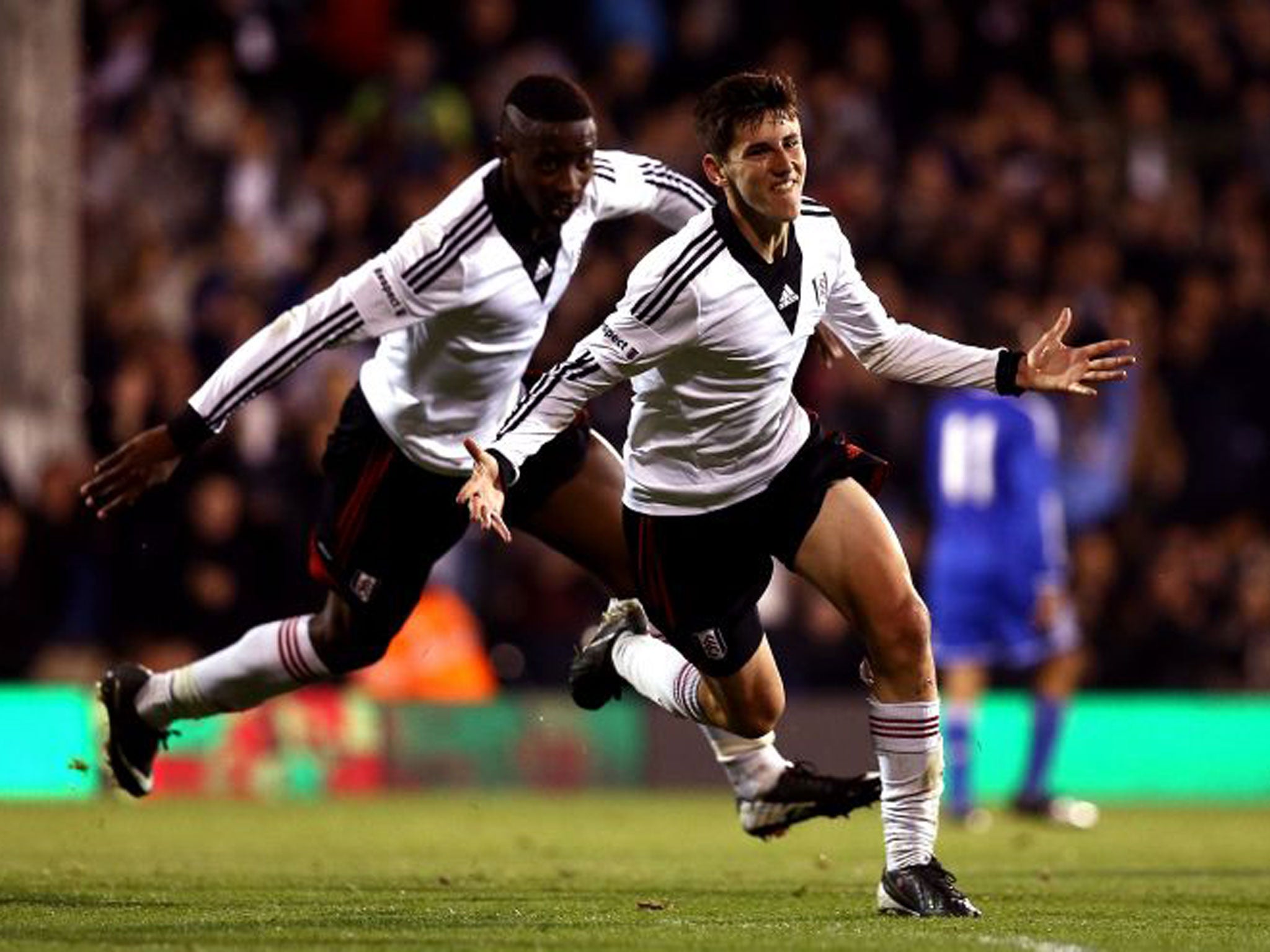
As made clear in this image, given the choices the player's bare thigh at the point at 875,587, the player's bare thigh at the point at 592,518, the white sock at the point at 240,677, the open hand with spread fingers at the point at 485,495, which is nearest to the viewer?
the open hand with spread fingers at the point at 485,495

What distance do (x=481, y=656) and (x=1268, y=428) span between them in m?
5.39

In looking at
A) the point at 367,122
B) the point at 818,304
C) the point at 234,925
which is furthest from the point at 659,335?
the point at 367,122

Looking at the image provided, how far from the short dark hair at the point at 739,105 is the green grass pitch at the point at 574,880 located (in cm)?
212

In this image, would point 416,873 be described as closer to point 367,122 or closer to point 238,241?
point 238,241


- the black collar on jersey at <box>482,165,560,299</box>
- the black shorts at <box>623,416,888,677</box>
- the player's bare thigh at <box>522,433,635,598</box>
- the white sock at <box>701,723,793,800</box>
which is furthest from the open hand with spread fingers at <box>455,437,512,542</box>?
the white sock at <box>701,723,793,800</box>

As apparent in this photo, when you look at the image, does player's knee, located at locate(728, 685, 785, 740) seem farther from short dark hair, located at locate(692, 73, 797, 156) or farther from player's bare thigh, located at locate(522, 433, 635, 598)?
short dark hair, located at locate(692, 73, 797, 156)

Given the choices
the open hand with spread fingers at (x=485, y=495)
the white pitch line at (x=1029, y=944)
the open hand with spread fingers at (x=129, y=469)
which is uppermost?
the open hand with spread fingers at (x=129, y=469)

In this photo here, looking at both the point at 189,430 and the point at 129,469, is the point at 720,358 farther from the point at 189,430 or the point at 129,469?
the point at 129,469

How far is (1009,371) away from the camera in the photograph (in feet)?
24.9

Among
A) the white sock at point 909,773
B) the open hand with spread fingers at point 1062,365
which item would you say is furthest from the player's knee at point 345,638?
the open hand with spread fingers at point 1062,365

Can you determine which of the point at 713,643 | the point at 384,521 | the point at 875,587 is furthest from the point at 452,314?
the point at 875,587

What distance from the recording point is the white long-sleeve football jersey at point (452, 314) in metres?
8.12

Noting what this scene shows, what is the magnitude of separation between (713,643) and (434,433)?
52.6 inches

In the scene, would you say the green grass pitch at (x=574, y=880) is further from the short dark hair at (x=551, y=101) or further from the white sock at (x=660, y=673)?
the short dark hair at (x=551, y=101)
